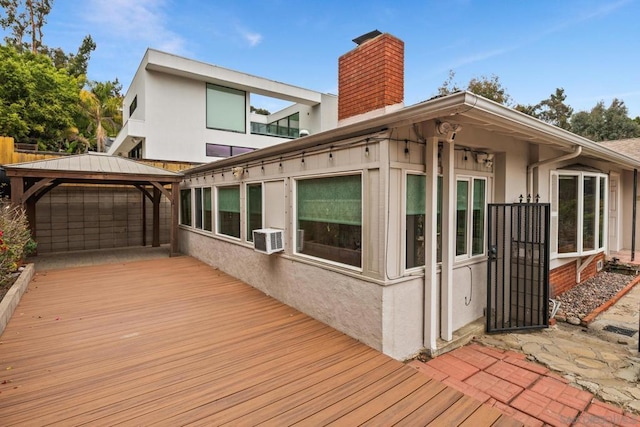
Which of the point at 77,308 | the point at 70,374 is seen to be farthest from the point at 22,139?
the point at 70,374

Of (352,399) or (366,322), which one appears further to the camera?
(366,322)

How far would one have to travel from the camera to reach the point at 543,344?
4012 mm

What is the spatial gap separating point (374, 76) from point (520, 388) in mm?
4156

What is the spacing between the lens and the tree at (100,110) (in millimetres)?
20531

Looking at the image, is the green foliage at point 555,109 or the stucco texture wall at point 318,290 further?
the green foliage at point 555,109

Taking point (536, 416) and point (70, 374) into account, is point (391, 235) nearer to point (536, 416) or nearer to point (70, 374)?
point (536, 416)

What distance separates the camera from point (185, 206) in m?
10.4

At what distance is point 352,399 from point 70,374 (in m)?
2.82

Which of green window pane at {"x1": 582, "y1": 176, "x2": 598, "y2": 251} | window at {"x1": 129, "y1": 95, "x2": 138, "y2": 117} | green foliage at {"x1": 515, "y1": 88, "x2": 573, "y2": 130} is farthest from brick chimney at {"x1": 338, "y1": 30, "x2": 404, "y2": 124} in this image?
green foliage at {"x1": 515, "y1": 88, "x2": 573, "y2": 130}

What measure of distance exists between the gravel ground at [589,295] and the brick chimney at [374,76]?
447 centimetres

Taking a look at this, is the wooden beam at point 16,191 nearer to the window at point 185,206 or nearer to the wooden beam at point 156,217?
the wooden beam at point 156,217

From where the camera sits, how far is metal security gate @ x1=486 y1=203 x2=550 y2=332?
4.36m

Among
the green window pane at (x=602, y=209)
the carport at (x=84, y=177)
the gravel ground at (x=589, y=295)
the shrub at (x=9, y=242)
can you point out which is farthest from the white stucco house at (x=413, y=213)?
the carport at (x=84, y=177)

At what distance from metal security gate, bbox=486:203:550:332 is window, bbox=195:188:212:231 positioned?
6.64 meters
